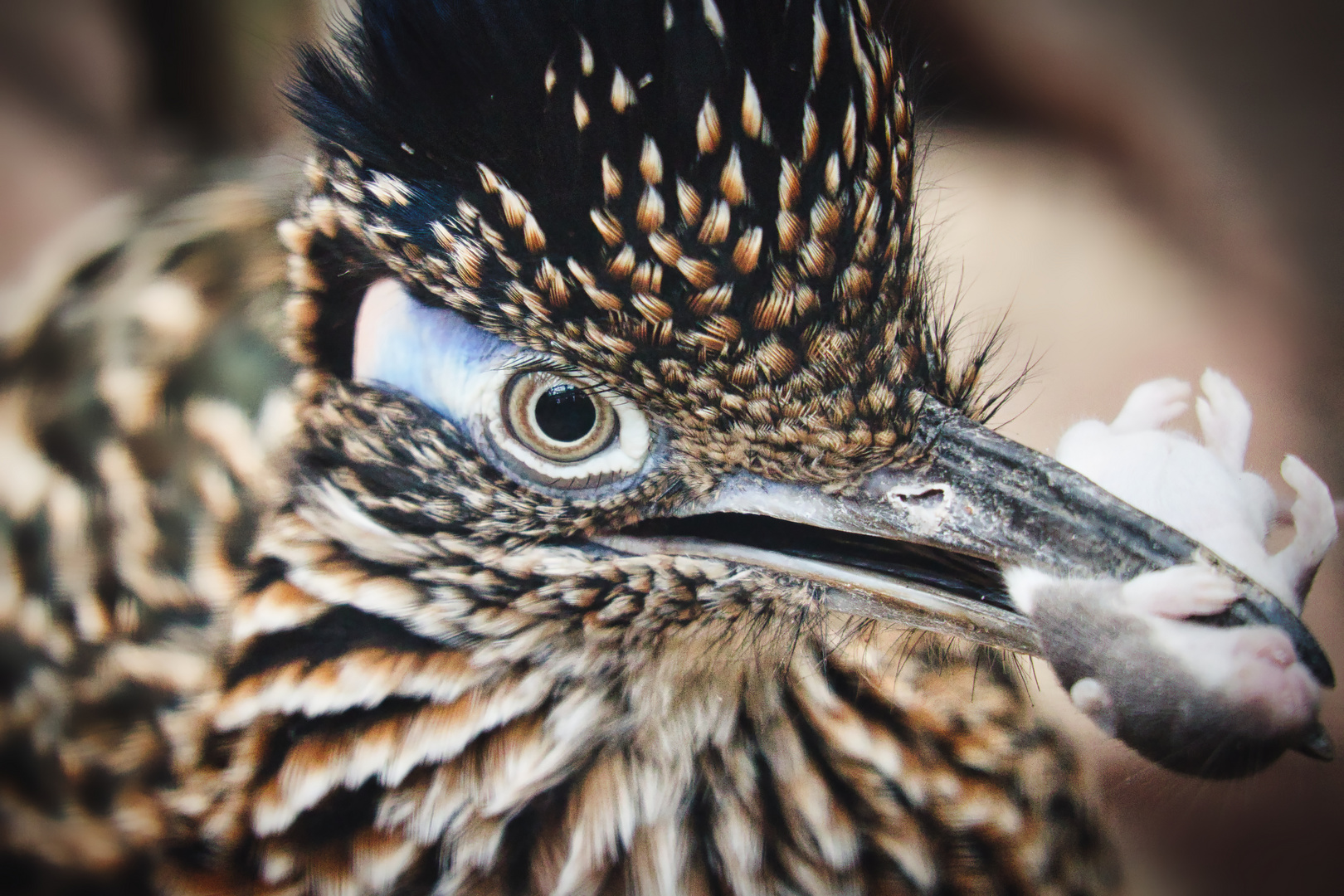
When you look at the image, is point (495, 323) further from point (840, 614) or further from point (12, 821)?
point (12, 821)

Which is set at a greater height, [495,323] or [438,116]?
[438,116]

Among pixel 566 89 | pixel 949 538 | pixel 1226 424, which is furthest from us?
pixel 1226 424

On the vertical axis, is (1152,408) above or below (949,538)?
above

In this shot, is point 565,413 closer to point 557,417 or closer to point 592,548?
point 557,417

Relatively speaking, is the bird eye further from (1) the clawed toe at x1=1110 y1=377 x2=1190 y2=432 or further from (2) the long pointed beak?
(1) the clawed toe at x1=1110 y1=377 x2=1190 y2=432

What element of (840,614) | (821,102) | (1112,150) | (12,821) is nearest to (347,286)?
(821,102)

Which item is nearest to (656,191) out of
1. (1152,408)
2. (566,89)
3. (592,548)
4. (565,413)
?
(566,89)

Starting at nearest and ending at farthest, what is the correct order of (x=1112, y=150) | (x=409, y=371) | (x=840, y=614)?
1. (x=409, y=371)
2. (x=840, y=614)
3. (x=1112, y=150)

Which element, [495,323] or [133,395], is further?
[133,395]
